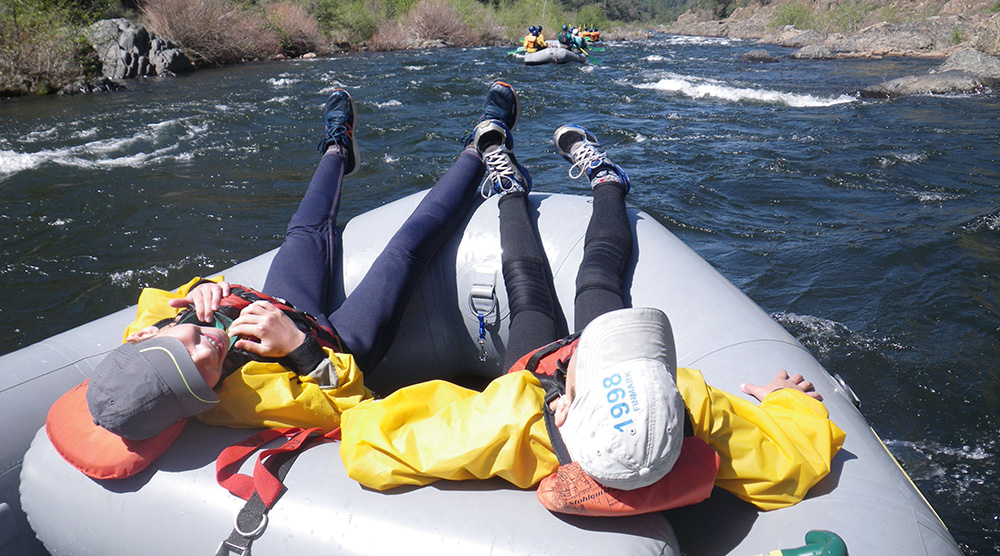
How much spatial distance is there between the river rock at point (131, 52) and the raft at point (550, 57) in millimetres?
6466

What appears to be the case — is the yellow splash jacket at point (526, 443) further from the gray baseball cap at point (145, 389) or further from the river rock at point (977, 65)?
the river rock at point (977, 65)

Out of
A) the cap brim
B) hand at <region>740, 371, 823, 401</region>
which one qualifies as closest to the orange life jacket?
hand at <region>740, 371, 823, 401</region>

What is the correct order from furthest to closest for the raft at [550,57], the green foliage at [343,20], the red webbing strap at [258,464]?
the green foliage at [343,20] → the raft at [550,57] → the red webbing strap at [258,464]

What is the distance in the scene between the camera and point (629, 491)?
92 cm

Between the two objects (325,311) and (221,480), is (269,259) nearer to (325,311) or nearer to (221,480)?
(325,311)

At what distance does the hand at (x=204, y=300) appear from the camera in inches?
50.4

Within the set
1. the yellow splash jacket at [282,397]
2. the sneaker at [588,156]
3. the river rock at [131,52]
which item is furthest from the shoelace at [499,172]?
the river rock at [131,52]

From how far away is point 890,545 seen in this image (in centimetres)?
93

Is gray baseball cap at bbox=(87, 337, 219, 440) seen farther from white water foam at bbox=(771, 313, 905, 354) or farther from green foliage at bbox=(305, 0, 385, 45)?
green foliage at bbox=(305, 0, 385, 45)

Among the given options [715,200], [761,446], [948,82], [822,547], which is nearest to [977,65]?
[948,82]

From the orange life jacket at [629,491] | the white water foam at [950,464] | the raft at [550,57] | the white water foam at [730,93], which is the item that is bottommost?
the white water foam at [950,464]

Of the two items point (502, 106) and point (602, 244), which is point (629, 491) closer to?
point (602, 244)

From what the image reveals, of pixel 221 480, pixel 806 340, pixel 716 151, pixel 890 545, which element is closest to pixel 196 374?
pixel 221 480

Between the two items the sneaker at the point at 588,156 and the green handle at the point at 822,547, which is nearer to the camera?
the green handle at the point at 822,547
